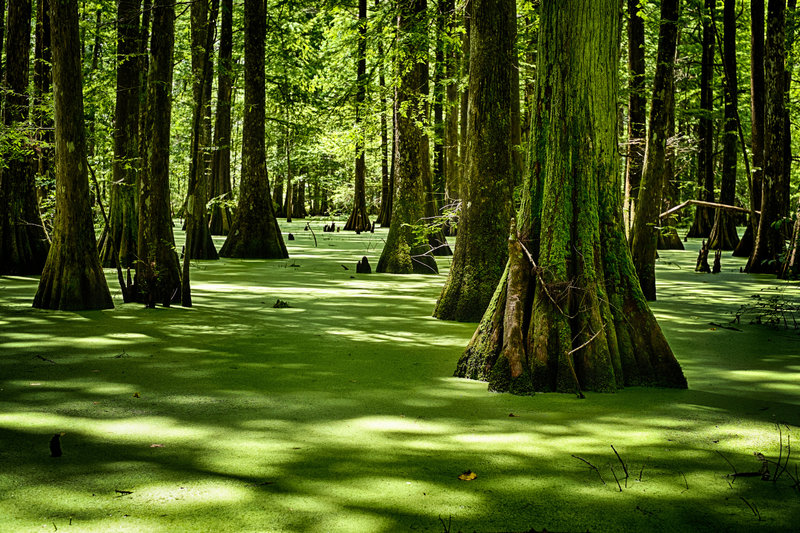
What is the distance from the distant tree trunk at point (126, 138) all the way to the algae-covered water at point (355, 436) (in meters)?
4.08

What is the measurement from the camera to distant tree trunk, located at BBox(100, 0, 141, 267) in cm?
959

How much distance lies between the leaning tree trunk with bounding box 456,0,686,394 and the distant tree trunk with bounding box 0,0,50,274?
25.8ft

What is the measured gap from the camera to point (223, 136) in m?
17.1

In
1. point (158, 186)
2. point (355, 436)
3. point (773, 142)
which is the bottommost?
point (355, 436)

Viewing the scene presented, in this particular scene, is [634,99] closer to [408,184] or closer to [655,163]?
[655,163]

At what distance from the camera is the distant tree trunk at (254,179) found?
14.3 metres

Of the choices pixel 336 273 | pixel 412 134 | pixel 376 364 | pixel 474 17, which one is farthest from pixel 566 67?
pixel 336 273

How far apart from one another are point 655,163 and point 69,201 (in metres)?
6.61

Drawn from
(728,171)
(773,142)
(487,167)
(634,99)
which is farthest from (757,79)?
(487,167)

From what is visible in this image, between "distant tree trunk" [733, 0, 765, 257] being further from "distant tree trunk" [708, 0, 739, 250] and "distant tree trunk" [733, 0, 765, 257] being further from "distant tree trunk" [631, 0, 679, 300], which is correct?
"distant tree trunk" [631, 0, 679, 300]

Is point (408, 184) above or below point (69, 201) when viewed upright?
above

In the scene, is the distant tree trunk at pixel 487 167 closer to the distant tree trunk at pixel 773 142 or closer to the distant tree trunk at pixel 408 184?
the distant tree trunk at pixel 408 184

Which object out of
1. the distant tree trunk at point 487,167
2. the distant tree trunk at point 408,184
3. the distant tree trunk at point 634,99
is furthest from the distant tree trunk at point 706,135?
the distant tree trunk at point 487,167

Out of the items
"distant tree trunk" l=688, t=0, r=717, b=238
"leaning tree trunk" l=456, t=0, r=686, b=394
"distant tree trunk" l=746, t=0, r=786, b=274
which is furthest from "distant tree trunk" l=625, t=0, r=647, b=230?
"leaning tree trunk" l=456, t=0, r=686, b=394
